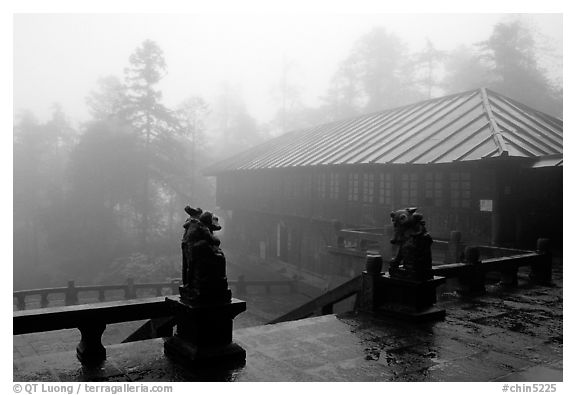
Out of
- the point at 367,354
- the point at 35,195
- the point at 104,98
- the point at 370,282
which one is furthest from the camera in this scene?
the point at 104,98

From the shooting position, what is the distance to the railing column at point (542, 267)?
37.7 ft

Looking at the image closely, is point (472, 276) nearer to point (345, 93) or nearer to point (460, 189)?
point (460, 189)

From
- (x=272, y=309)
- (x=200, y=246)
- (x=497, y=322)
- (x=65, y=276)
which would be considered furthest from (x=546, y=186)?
(x=65, y=276)

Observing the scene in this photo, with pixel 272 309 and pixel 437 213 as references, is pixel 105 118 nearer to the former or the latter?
pixel 272 309

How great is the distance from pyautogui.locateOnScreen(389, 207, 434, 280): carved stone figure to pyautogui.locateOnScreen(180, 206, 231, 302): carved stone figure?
3.50m

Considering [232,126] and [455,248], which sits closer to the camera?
[455,248]

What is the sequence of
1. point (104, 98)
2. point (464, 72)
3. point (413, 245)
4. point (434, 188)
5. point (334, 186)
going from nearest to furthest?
point (413, 245)
point (434, 188)
point (334, 186)
point (464, 72)
point (104, 98)

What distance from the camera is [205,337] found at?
5.40 meters

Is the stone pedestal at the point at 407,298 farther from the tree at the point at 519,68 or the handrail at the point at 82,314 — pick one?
the tree at the point at 519,68

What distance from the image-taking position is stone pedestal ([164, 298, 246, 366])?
5289 mm

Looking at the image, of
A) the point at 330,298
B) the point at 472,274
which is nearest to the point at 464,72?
the point at 472,274

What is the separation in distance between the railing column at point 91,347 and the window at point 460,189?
14.1 m

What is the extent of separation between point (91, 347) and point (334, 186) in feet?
58.2

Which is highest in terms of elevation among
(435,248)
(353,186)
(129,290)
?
(353,186)
